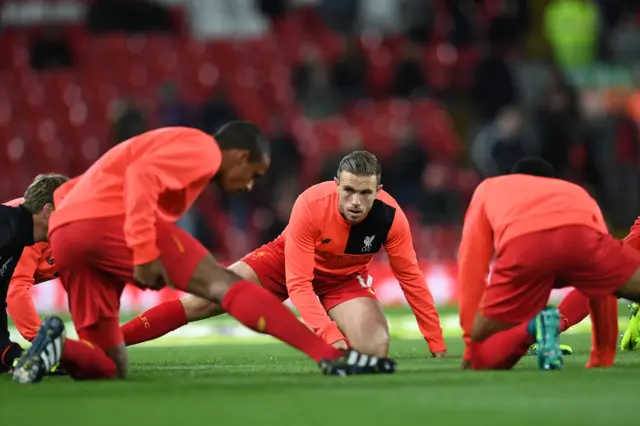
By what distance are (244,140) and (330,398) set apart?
1.70 meters

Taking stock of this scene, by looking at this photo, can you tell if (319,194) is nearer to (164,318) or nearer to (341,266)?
(341,266)

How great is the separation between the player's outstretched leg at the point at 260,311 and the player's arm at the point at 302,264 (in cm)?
102

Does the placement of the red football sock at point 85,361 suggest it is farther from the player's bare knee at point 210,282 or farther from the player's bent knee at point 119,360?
the player's bare knee at point 210,282

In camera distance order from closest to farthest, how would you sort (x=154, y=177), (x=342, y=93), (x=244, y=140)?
(x=154, y=177) → (x=244, y=140) → (x=342, y=93)

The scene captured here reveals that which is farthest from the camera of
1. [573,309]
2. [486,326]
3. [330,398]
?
[573,309]

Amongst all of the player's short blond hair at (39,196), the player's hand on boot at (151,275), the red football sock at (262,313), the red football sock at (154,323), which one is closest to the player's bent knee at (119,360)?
the player's hand on boot at (151,275)

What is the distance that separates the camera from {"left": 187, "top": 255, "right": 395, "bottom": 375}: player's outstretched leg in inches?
276

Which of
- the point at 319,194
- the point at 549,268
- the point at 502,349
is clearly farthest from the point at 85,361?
the point at 549,268

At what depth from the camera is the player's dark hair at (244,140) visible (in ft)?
23.4

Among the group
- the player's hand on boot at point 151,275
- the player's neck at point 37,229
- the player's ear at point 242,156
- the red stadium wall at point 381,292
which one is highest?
the player's ear at point 242,156

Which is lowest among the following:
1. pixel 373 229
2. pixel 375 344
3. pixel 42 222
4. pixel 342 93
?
pixel 375 344

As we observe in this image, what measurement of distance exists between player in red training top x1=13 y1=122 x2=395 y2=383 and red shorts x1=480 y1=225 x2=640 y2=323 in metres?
0.81

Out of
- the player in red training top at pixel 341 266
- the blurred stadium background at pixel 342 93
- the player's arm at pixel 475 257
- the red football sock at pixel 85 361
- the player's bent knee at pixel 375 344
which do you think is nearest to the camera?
the red football sock at pixel 85 361

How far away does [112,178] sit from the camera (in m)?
7.21
